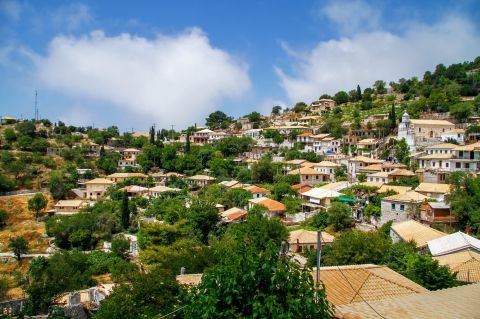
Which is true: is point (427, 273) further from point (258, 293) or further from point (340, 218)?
point (340, 218)

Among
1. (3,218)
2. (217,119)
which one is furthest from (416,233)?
(217,119)

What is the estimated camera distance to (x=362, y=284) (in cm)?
1091

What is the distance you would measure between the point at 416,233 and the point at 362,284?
10.3 meters

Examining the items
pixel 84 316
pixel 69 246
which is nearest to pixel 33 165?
pixel 69 246

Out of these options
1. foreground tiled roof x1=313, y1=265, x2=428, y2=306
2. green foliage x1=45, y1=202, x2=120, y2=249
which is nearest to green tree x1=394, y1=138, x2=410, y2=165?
green foliage x1=45, y1=202, x2=120, y2=249

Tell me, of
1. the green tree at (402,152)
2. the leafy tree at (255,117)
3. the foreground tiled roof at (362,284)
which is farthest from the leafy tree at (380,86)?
the foreground tiled roof at (362,284)

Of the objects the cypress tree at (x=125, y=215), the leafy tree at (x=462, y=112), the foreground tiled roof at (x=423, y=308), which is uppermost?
the leafy tree at (x=462, y=112)

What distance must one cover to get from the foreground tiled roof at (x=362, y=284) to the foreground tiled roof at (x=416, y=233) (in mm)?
7636

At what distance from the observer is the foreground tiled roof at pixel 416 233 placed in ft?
60.9

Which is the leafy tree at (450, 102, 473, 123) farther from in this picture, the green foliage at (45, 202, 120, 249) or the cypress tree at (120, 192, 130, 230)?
the green foliage at (45, 202, 120, 249)

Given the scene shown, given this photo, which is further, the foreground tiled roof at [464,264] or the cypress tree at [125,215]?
the cypress tree at [125,215]

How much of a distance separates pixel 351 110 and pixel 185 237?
54358mm

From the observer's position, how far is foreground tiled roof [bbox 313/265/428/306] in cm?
1020

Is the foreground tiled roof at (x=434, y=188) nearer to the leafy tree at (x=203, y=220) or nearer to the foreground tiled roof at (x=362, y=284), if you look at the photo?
the leafy tree at (x=203, y=220)
